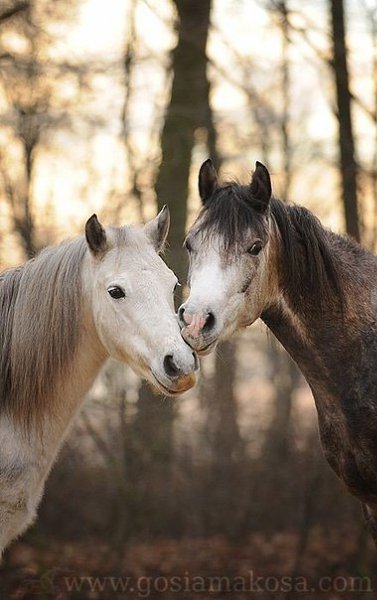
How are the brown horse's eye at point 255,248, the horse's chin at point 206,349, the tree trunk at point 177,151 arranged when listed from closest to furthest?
the horse's chin at point 206,349
the brown horse's eye at point 255,248
the tree trunk at point 177,151

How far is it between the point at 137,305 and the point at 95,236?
18.3 inches

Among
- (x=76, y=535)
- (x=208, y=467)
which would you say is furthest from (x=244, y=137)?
(x=76, y=535)

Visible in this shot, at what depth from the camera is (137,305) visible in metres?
4.56

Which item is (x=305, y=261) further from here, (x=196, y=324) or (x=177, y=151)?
(x=177, y=151)

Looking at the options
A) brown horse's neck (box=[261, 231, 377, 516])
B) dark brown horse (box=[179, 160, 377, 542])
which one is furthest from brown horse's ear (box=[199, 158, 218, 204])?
brown horse's neck (box=[261, 231, 377, 516])

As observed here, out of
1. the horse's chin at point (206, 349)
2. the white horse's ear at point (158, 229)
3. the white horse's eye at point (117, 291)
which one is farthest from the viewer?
the white horse's ear at point (158, 229)

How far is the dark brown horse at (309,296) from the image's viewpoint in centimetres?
450

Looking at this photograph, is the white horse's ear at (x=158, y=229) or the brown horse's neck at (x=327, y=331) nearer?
the brown horse's neck at (x=327, y=331)

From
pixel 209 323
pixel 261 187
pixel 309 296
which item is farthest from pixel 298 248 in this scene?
pixel 209 323

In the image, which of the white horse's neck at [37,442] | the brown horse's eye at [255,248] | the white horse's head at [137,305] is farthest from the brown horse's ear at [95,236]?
the brown horse's eye at [255,248]

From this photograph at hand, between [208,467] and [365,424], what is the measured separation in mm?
5489

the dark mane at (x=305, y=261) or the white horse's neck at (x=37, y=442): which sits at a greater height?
the dark mane at (x=305, y=261)

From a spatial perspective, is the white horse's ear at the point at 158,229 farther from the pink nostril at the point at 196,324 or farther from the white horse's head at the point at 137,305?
the pink nostril at the point at 196,324

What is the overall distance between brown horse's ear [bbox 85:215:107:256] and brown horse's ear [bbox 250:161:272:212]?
0.85m
